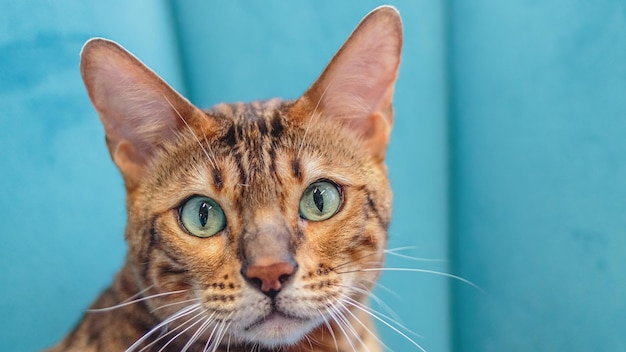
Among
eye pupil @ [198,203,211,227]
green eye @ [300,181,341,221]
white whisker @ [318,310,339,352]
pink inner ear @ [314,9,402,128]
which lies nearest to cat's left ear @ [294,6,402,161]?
pink inner ear @ [314,9,402,128]

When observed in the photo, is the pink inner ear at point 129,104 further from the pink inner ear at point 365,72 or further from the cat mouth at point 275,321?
the cat mouth at point 275,321

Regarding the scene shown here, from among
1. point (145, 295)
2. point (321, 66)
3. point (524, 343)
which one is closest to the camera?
point (145, 295)

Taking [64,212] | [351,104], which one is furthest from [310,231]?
[64,212]

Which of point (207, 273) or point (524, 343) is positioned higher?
point (207, 273)

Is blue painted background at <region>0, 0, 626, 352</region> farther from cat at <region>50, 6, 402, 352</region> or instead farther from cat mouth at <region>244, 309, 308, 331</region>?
cat mouth at <region>244, 309, 308, 331</region>

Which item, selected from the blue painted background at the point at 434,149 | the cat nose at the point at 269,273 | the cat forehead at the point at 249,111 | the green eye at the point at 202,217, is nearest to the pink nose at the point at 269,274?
the cat nose at the point at 269,273

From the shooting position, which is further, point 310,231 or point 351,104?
point 351,104

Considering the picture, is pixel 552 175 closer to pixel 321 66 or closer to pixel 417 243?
pixel 417 243

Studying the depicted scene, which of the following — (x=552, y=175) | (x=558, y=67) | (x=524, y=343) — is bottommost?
(x=524, y=343)
